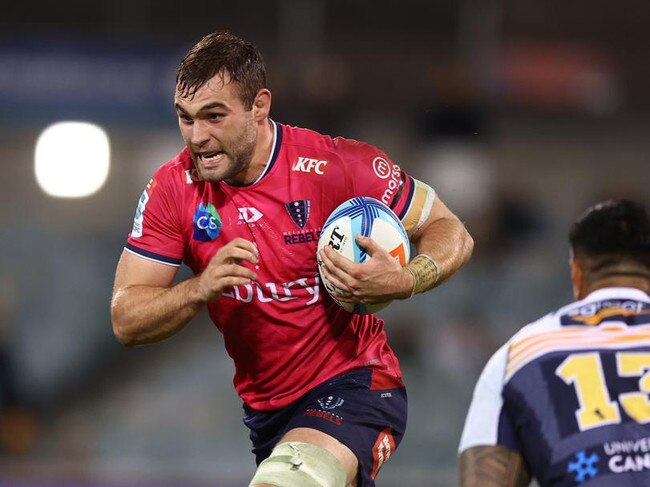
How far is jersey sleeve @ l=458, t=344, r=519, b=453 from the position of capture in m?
3.95

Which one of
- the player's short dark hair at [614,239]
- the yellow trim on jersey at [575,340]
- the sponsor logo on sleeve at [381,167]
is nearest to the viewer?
the yellow trim on jersey at [575,340]

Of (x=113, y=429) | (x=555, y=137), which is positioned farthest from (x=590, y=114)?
(x=113, y=429)

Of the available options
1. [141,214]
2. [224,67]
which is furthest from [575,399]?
[141,214]

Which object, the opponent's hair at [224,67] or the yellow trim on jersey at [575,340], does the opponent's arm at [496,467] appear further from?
the opponent's hair at [224,67]

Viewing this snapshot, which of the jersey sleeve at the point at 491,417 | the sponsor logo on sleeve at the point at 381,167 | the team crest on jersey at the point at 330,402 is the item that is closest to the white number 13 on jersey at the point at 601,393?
the jersey sleeve at the point at 491,417

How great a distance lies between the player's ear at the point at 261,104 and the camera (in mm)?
5220

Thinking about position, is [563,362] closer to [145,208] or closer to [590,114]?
[145,208]

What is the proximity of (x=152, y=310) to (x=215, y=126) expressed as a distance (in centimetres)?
83

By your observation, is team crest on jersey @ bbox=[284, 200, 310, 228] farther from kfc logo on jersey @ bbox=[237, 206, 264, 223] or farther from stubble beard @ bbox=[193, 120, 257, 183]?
stubble beard @ bbox=[193, 120, 257, 183]

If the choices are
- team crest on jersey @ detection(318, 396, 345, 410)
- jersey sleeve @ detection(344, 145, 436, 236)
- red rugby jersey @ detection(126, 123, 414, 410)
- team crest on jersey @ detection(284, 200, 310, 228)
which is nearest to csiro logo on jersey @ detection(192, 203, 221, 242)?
red rugby jersey @ detection(126, 123, 414, 410)

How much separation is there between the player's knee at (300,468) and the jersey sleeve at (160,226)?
1011mm

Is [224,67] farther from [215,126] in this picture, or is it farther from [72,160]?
[72,160]

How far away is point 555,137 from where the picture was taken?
13.7 metres

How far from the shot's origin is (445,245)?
524 centimetres
